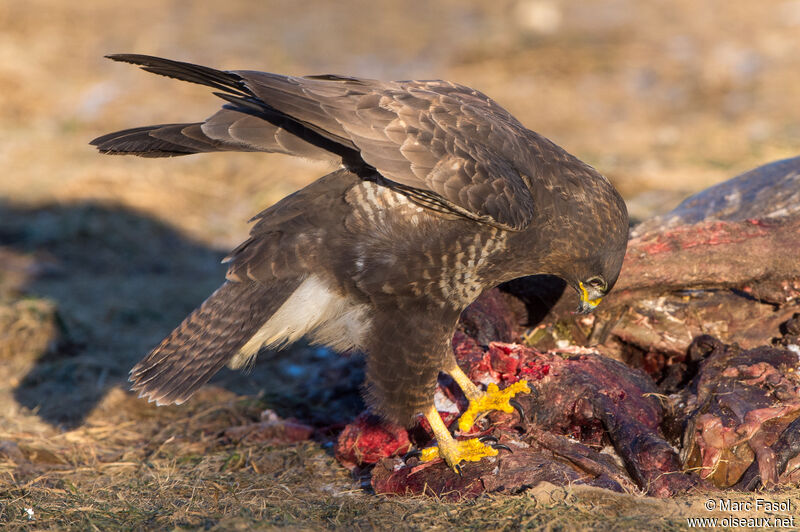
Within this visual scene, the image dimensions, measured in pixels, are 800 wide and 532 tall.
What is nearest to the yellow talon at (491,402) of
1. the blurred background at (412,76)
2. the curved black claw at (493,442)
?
the curved black claw at (493,442)

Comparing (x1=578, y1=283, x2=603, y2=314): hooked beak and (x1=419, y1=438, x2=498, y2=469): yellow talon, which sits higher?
(x1=578, y1=283, x2=603, y2=314): hooked beak

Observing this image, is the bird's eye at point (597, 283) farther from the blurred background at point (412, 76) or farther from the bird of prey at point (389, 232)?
the blurred background at point (412, 76)

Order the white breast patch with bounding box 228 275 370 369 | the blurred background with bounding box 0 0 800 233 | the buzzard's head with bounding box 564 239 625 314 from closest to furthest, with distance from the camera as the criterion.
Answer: the white breast patch with bounding box 228 275 370 369
the buzzard's head with bounding box 564 239 625 314
the blurred background with bounding box 0 0 800 233

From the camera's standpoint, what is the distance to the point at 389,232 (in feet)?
11.3

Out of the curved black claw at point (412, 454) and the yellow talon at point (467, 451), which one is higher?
the yellow talon at point (467, 451)

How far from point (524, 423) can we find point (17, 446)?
2602 mm

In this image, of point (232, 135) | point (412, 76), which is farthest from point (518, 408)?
point (412, 76)

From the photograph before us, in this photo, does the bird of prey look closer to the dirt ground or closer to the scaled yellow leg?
the scaled yellow leg

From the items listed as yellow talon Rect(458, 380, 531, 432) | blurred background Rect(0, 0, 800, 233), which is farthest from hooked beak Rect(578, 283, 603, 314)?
blurred background Rect(0, 0, 800, 233)

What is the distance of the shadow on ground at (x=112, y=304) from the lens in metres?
4.87

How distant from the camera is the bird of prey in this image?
3.23 meters

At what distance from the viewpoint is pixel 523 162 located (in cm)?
357

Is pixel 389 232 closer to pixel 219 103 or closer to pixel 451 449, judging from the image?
pixel 451 449

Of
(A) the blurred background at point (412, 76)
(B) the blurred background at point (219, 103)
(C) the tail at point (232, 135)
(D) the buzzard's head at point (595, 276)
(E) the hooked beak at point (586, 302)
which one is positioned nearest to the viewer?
(C) the tail at point (232, 135)
